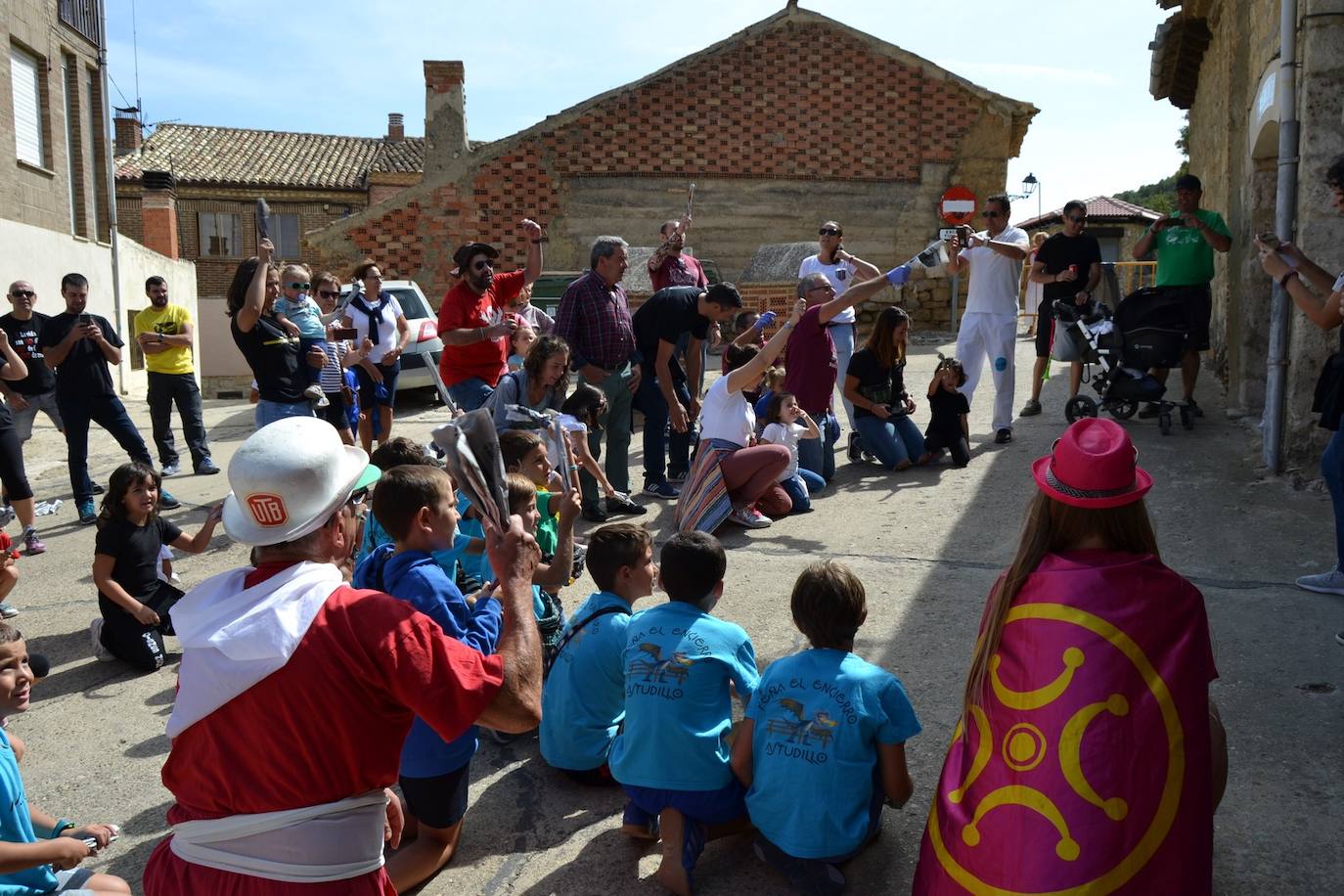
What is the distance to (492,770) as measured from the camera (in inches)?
148

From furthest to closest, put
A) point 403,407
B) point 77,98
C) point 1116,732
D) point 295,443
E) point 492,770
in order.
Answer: point 77,98 < point 403,407 < point 492,770 < point 1116,732 < point 295,443

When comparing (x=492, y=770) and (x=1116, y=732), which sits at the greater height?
(x=1116, y=732)

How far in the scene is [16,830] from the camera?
2.50m

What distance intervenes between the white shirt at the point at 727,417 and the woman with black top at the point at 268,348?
2.59 metres

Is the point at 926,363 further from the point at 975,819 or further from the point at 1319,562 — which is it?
the point at 975,819

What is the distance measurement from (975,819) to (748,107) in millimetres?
17685

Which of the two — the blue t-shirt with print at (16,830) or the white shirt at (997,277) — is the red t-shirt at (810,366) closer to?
the white shirt at (997,277)

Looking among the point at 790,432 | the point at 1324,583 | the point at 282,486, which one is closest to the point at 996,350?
the point at 790,432

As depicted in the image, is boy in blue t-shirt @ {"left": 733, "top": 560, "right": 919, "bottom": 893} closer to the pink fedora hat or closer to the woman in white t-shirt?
the pink fedora hat

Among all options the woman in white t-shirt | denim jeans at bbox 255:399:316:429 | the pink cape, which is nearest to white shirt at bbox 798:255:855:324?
the woman in white t-shirt

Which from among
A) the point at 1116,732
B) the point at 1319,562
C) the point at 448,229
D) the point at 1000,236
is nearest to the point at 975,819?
the point at 1116,732

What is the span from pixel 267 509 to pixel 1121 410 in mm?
7766

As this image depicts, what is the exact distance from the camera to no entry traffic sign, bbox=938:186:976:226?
59.5ft

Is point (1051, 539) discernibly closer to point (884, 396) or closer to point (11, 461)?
point (884, 396)
